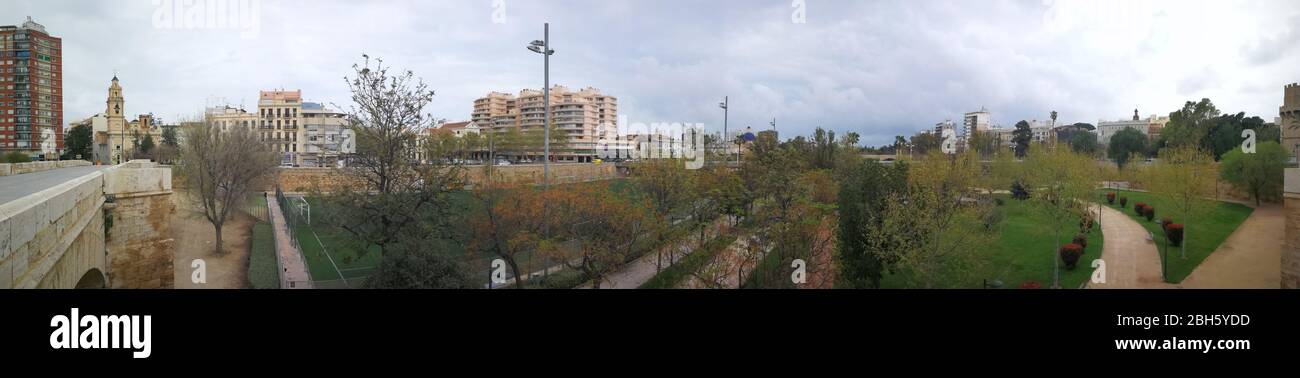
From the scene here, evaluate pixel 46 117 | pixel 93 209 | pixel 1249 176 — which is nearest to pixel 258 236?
pixel 93 209

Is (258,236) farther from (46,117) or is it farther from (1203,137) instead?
(1203,137)

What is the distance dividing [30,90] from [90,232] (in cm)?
5102

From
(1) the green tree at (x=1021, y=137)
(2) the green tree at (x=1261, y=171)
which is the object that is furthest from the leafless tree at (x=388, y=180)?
(1) the green tree at (x=1021, y=137)

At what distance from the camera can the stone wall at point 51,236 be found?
472 centimetres

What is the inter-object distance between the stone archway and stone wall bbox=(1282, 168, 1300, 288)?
18.0 m

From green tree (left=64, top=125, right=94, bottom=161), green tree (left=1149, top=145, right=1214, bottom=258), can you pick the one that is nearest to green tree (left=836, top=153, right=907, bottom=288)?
green tree (left=1149, top=145, right=1214, bottom=258)

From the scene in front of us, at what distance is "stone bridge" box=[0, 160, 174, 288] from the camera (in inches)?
199

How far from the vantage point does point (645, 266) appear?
60.2ft

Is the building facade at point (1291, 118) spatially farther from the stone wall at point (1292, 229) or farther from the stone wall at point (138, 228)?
the stone wall at point (138, 228)

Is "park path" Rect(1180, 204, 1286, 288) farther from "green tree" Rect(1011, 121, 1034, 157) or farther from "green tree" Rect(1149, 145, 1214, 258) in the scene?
"green tree" Rect(1011, 121, 1034, 157)

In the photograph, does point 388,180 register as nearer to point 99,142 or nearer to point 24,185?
point 24,185

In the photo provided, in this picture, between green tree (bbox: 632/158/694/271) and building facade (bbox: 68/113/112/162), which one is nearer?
green tree (bbox: 632/158/694/271)
